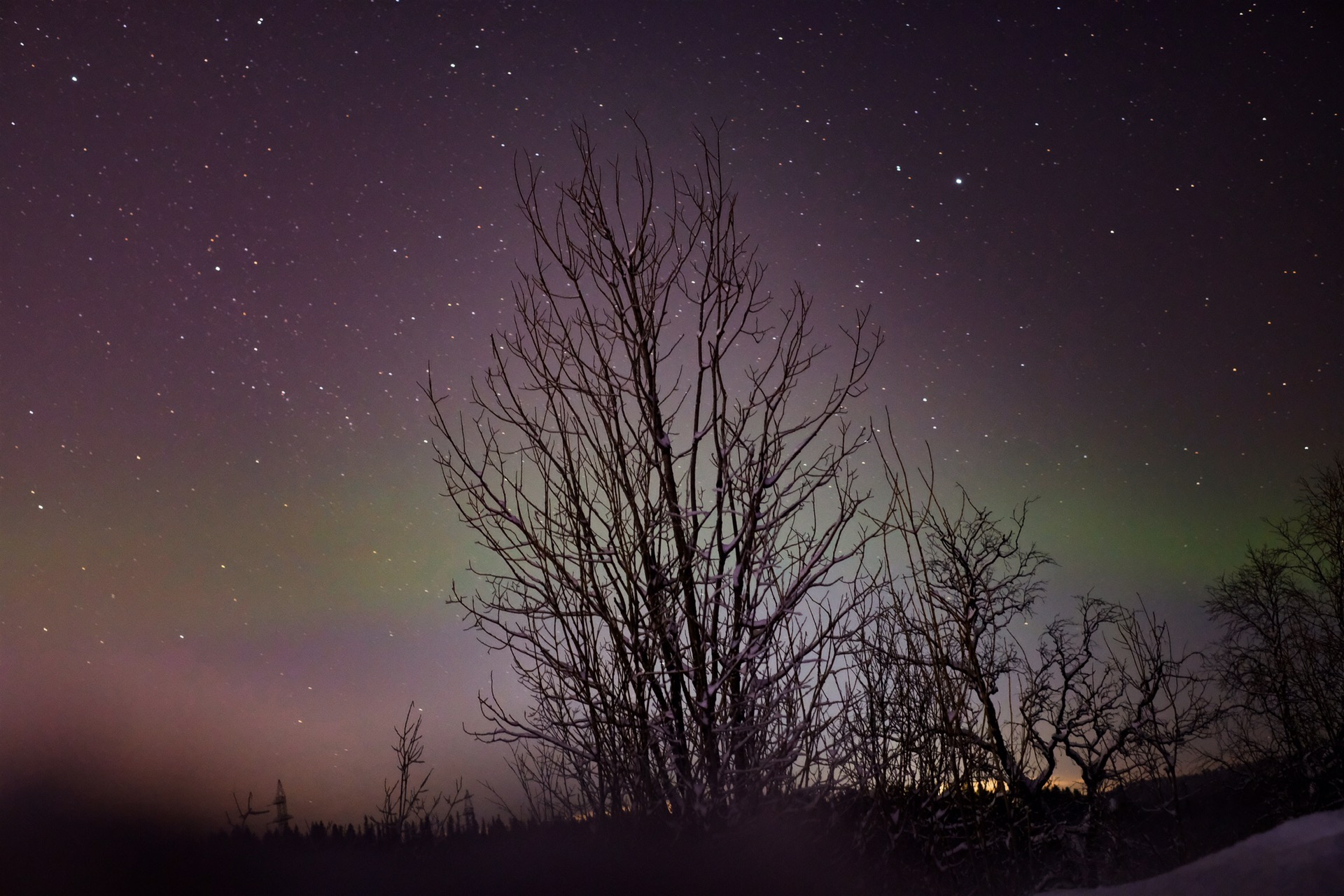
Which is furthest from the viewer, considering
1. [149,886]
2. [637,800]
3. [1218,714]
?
[1218,714]

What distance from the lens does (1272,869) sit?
2.87 ft

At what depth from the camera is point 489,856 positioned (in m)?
1.56

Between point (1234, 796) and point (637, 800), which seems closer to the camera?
point (637, 800)

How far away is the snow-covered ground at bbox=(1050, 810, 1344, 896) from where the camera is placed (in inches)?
32.3

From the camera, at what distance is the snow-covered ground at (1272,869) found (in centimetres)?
82

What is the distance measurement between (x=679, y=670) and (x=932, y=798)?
98.9 inches

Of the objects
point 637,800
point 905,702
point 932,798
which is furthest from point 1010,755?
point 637,800

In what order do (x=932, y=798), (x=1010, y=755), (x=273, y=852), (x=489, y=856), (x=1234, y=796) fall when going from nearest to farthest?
(x=273, y=852), (x=489, y=856), (x=932, y=798), (x=1010, y=755), (x=1234, y=796)

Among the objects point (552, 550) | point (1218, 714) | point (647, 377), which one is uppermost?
point (647, 377)

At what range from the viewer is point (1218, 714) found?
44.4 feet

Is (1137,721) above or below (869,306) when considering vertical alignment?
below

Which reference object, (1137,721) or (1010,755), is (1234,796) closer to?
(1137,721)

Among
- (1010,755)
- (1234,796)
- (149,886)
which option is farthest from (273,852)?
(1234,796)

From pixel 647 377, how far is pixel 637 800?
1.68 meters
